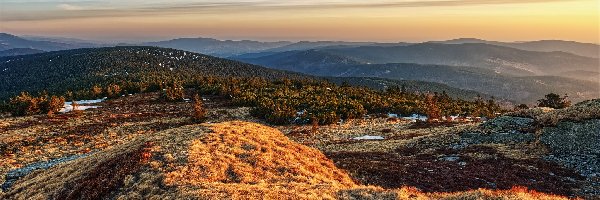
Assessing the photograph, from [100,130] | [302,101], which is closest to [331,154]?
[100,130]

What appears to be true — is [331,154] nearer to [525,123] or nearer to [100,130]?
[525,123]

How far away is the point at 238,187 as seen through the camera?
72.3ft

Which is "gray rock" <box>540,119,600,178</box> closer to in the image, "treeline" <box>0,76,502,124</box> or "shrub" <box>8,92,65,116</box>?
"treeline" <box>0,76,502,124</box>

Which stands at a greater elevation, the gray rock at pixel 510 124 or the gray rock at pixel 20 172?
the gray rock at pixel 510 124

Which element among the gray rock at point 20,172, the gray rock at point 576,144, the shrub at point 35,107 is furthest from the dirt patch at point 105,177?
the shrub at point 35,107

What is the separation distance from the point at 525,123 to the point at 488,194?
3296 centimetres

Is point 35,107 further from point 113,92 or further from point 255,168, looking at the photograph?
point 255,168

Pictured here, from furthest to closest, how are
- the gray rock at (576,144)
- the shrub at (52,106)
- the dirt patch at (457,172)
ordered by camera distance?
the shrub at (52,106)
the gray rock at (576,144)
the dirt patch at (457,172)

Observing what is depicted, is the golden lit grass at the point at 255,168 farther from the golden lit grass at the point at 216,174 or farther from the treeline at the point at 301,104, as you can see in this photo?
the treeline at the point at 301,104

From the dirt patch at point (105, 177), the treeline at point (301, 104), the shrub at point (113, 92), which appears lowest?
the treeline at point (301, 104)

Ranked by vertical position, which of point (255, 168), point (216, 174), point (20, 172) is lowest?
point (20, 172)

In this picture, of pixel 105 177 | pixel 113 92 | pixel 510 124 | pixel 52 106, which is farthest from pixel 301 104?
pixel 105 177

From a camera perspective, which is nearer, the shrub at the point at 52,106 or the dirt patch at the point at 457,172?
the dirt patch at the point at 457,172

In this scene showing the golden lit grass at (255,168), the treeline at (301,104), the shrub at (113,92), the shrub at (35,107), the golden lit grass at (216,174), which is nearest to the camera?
the golden lit grass at (216,174)
